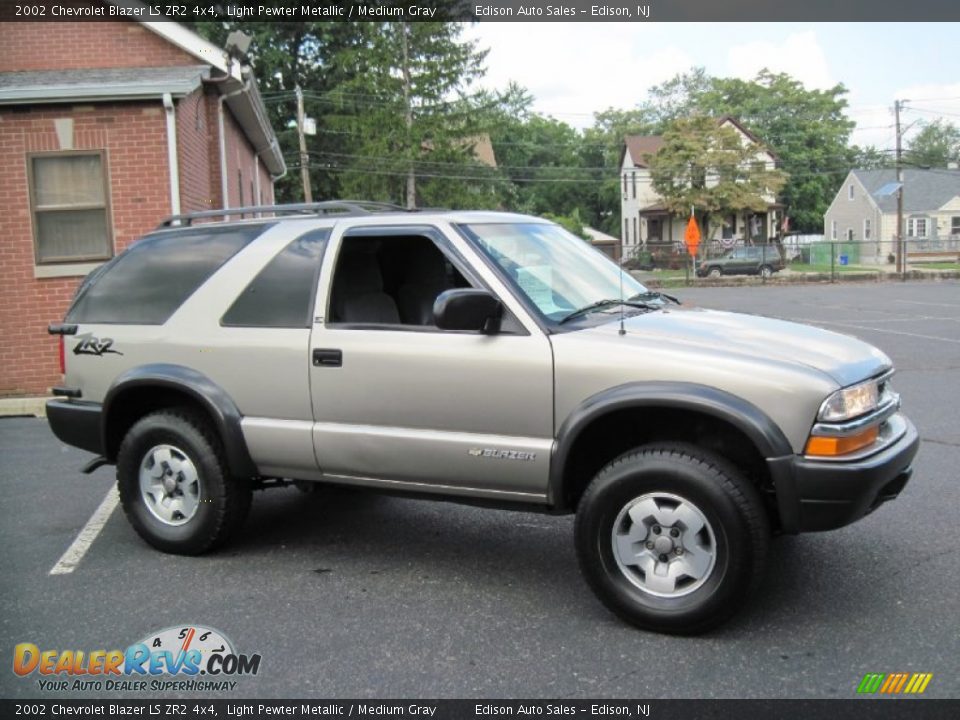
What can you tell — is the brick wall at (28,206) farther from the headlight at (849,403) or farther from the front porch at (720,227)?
the front porch at (720,227)

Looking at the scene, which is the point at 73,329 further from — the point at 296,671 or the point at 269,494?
the point at 296,671

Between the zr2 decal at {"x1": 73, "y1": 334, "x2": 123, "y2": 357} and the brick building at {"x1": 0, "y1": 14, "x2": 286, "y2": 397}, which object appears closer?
the zr2 decal at {"x1": 73, "y1": 334, "x2": 123, "y2": 357}

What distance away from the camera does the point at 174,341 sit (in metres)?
5.00

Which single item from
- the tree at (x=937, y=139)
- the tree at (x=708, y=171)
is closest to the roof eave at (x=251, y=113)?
the tree at (x=708, y=171)

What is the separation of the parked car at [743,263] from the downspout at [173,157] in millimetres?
32683

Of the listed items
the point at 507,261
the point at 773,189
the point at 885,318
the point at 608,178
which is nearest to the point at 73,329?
the point at 507,261

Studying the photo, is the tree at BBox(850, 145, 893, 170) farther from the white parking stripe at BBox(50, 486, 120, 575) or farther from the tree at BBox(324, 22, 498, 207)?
the white parking stripe at BBox(50, 486, 120, 575)

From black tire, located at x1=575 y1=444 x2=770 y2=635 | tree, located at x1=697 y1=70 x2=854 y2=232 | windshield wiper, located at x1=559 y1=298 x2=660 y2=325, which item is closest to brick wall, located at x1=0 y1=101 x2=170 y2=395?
windshield wiper, located at x1=559 y1=298 x2=660 y2=325

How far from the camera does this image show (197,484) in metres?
5.00

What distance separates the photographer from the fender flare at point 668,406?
365 cm

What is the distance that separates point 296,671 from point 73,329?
110 inches

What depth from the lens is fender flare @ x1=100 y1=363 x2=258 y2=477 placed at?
478 centimetres

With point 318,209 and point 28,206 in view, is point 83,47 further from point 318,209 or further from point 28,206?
point 318,209

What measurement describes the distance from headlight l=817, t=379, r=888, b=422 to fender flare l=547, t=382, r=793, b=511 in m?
0.20
